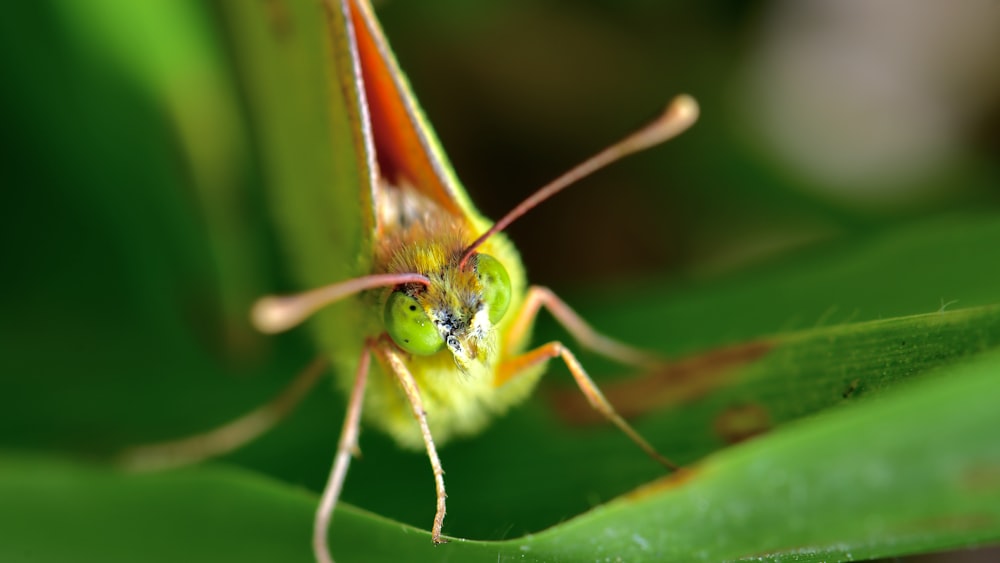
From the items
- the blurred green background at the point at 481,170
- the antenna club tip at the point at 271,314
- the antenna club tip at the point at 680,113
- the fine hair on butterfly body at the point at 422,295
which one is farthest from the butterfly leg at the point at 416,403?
the antenna club tip at the point at 680,113

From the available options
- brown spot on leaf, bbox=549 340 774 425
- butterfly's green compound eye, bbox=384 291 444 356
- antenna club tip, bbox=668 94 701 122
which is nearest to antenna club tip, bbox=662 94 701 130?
antenna club tip, bbox=668 94 701 122

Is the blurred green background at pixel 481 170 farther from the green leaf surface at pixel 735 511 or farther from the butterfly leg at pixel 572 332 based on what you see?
the green leaf surface at pixel 735 511

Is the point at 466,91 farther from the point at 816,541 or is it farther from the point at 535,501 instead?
the point at 816,541

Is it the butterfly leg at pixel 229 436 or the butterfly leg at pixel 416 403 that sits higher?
the butterfly leg at pixel 229 436

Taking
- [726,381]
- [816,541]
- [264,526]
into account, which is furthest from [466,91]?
[816,541]

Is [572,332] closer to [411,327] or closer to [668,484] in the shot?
[411,327]

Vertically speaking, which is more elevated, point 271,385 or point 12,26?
point 12,26

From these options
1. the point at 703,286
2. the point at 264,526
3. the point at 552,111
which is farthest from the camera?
the point at 552,111
